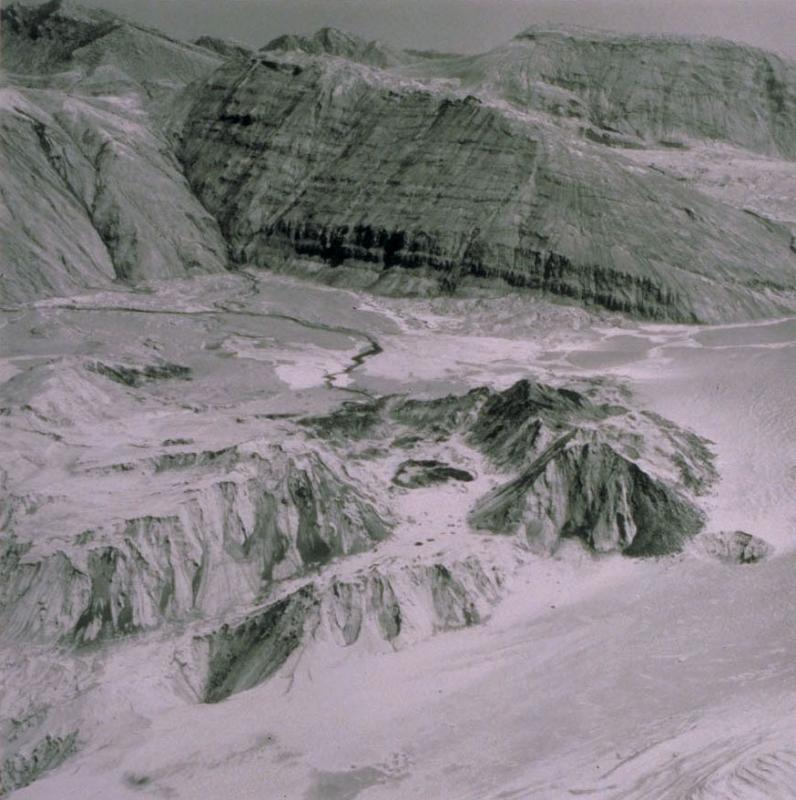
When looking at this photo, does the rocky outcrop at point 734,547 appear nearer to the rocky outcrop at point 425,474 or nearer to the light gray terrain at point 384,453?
the light gray terrain at point 384,453

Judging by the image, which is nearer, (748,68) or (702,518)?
(702,518)

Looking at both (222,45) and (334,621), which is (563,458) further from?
(222,45)

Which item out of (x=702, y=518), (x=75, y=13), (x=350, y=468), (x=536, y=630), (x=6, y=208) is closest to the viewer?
(x=536, y=630)

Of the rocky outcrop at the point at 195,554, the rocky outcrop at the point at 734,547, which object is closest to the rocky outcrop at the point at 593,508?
the rocky outcrop at the point at 734,547

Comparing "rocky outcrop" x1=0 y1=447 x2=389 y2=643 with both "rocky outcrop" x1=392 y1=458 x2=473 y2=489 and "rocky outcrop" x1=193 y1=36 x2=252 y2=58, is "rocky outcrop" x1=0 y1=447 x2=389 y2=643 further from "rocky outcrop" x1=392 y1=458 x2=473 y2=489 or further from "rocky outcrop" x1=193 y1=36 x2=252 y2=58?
"rocky outcrop" x1=193 y1=36 x2=252 y2=58

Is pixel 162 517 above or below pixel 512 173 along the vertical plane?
below

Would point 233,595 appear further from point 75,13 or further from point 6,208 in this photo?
point 75,13

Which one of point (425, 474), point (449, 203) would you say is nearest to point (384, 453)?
point (425, 474)

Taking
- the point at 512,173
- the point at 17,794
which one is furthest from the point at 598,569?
the point at 512,173
